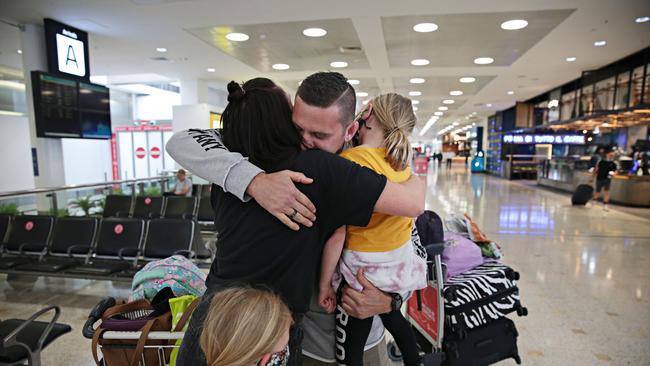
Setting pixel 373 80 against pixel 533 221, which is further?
pixel 373 80

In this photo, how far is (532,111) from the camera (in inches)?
671

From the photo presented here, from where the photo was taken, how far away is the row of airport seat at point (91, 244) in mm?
3725

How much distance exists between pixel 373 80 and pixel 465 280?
9502mm

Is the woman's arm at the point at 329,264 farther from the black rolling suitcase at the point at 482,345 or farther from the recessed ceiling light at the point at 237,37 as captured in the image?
the recessed ceiling light at the point at 237,37

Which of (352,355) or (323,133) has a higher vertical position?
(323,133)

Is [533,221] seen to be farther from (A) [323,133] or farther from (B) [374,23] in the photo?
(A) [323,133]

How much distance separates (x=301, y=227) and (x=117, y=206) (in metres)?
5.75

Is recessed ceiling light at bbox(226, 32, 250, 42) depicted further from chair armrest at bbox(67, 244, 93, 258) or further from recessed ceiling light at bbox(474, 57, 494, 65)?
recessed ceiling light at bbox(474, 57, 494, 65)

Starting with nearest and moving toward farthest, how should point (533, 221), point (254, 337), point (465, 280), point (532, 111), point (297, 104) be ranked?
1. point (254, 337)
2. point (297, 104)
3. point (465, 280)
4. point (533, 221)
5. point (532, 111)

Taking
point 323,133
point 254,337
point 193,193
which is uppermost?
point 323,133

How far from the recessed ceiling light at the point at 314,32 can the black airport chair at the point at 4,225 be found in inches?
194

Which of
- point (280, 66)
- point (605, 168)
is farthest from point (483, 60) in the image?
point (280, 66)

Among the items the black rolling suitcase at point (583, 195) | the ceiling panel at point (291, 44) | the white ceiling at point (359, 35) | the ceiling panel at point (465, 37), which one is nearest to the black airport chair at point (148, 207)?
the white ceiling at point (359, 35)

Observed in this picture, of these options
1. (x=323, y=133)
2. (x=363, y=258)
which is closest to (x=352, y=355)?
(x=363, y=258)
